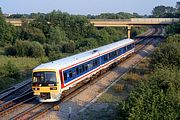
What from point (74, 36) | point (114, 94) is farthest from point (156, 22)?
point (114, 94)

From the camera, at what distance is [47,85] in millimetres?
19531

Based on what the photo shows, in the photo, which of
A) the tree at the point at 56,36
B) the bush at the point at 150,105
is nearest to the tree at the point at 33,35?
the tree at the point at 56,36

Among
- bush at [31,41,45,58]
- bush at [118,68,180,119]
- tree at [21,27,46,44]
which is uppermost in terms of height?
bush at [118,68,180,119]

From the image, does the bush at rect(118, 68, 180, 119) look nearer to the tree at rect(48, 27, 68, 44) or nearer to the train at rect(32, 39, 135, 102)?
the train at rect(32, 39, 135, 102)

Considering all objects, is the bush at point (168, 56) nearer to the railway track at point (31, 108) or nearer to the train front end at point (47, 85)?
the railway track at point (31, 108)

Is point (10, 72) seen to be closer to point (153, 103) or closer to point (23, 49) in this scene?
point (23, 49)

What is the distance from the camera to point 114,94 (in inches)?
881

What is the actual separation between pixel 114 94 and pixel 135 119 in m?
9.45

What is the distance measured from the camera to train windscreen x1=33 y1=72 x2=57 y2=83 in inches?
771

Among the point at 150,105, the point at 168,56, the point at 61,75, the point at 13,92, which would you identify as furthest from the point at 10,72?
the point at 150,105

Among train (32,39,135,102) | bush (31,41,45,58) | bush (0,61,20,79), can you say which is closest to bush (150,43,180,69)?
train (32,39,135,102)

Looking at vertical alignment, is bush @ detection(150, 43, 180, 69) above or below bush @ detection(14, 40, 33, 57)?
above

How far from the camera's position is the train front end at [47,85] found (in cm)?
1952

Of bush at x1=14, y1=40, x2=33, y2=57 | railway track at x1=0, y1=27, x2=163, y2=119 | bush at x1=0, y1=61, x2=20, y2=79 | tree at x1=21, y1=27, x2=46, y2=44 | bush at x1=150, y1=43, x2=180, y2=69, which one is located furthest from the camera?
tree at x1=21, y1=27, x2=46, y2=44
